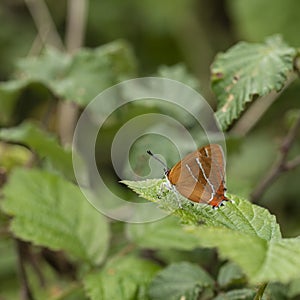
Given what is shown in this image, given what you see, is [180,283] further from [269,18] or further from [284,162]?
[269,18]

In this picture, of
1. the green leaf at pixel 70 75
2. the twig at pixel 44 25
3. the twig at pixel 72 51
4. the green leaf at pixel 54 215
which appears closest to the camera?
the green leaf at pixel 54 215

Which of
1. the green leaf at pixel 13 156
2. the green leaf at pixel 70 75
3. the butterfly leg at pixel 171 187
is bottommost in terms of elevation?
the butterfly leg at pixel 171 187

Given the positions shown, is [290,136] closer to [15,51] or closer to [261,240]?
[261,240]

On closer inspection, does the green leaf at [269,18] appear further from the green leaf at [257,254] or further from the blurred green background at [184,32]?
the green leaf at [257,254]

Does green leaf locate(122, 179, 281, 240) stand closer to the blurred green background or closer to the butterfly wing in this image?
the butterfly wing

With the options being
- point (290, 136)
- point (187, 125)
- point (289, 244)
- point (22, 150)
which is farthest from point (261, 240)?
point (22, 150)

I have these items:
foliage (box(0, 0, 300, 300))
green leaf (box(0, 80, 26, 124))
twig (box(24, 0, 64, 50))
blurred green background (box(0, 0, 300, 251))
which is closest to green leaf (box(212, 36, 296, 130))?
foliage (box(0, 0, 300, 300))

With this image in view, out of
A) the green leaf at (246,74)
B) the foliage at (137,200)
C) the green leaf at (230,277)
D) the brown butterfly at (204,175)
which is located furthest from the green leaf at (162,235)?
the brown butterfly at (204,175)

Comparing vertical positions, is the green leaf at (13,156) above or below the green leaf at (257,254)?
above
